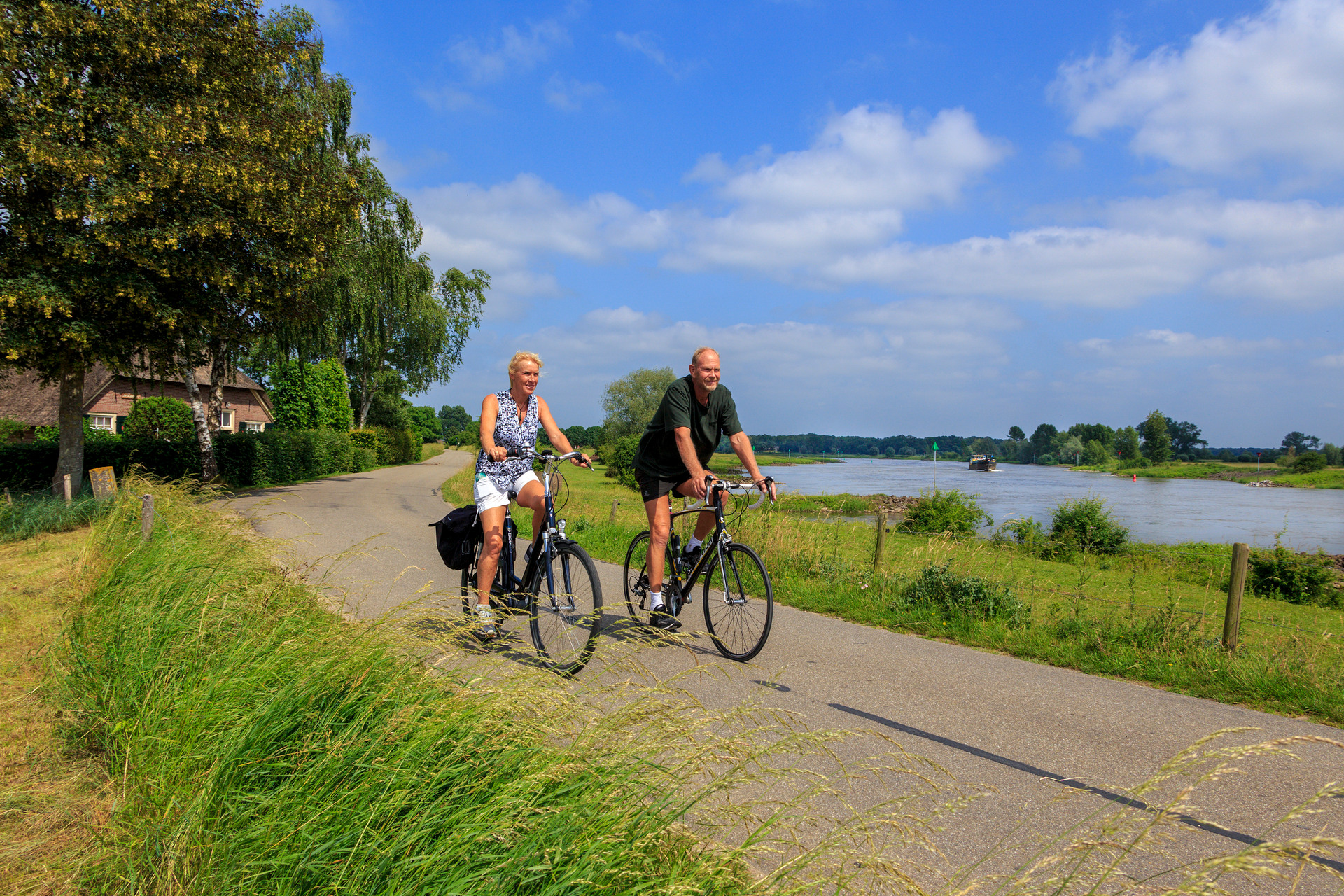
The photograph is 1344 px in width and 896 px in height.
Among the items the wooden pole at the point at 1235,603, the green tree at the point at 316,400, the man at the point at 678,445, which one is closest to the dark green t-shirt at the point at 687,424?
the man at the point at 678,445

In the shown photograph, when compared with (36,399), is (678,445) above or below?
below

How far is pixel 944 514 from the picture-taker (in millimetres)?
24594

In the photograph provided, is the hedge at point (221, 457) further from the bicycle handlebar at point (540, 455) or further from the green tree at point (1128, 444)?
the green tree at point (1128, 444)

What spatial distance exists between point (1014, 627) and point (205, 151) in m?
15.9

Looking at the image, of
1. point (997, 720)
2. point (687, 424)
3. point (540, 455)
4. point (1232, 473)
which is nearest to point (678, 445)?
point (687, 424)

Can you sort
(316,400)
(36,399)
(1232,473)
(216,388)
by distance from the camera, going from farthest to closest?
1. (1232,473)
2. (316,400)
3. (36,399)
4. (216,388)

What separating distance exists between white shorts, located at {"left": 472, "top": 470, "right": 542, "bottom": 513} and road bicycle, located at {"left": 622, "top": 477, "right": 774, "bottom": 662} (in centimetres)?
115

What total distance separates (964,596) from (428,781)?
19.6 feet

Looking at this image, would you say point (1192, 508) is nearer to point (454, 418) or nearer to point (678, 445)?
point (678, 445)

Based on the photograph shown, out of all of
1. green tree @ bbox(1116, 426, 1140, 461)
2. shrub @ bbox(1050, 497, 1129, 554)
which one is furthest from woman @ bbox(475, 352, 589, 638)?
green tree @ bbox(1116, 426, 1140, 461)

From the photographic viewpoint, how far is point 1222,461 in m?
149

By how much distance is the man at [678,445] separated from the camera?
5.34 meters

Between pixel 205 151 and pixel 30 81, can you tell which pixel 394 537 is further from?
pixel 30 81

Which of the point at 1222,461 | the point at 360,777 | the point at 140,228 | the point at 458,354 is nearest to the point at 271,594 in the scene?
the point at 360,777
